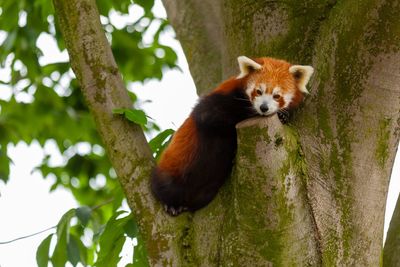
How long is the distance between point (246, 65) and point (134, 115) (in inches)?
21.6

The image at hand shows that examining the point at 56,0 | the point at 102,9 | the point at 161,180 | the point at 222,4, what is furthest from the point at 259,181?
the point at 102,9

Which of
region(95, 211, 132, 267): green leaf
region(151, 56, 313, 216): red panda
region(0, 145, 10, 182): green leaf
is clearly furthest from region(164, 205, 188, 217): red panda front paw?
region(0, 145, 10, 182): green leaf

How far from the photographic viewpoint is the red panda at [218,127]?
2.82m

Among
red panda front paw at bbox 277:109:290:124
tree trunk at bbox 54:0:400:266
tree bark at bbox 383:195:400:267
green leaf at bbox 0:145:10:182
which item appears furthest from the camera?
green leaf at bbox 0:145:10:182

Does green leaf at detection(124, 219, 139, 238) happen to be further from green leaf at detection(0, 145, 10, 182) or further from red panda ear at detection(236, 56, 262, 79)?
green leaf at detection(0, 145, 10, 182)

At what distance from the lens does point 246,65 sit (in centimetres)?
288

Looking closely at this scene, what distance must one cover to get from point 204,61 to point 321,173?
3.96 feet

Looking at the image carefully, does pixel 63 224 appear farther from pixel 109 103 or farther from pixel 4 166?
pixel 4 166

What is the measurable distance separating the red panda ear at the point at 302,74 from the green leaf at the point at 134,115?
0.68 metres

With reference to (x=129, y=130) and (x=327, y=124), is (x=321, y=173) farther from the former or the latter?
(x=129, y=130)

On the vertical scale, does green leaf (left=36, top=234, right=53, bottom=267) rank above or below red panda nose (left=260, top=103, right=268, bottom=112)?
below

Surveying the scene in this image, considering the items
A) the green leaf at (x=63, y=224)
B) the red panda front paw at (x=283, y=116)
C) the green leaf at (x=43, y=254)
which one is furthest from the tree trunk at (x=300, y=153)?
the green leaf at (x=43, y=254)

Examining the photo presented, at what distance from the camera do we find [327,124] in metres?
2.50

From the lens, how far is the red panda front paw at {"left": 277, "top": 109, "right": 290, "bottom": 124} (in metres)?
2.79
